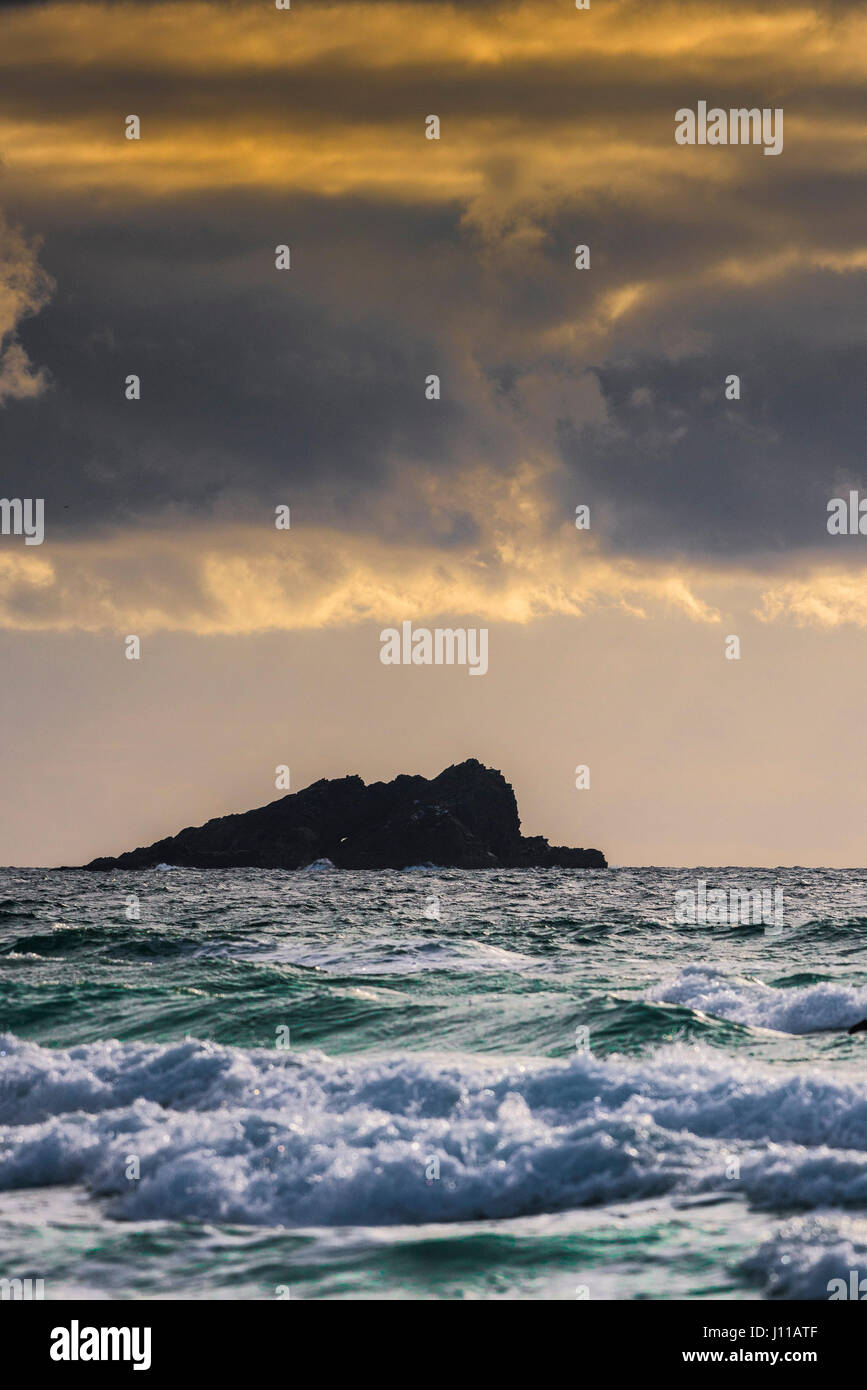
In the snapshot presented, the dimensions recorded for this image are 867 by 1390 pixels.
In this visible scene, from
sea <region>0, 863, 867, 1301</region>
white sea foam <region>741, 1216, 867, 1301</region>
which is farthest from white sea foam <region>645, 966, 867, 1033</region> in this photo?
white sea foam <region>741, 1216, 867, 1301</region>

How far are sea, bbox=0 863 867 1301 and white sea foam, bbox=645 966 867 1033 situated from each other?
0.10 meters

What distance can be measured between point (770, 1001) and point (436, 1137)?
39.0 ft

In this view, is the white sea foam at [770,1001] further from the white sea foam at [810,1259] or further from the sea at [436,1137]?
the white sea foam at [810,1259]

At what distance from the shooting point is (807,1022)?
2166 cm

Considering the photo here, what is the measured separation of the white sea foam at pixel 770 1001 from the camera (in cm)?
2180

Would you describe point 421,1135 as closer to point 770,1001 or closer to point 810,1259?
point 810,1259

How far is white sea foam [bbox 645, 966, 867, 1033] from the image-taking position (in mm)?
21797

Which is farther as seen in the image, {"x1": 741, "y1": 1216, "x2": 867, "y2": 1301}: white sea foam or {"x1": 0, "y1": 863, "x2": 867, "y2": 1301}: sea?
{"x1": 0, "y1": 863, "x2": 867, "y2": 1301}: sea

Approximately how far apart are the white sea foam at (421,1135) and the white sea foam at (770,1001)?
4674mm

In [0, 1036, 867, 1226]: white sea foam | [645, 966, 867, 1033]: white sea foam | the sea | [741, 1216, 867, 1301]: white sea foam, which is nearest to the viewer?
[741, 1216, 867, 1301]: white sea foam

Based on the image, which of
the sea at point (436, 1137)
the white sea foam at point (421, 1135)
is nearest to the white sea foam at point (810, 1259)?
the sea at point (436, 1137)

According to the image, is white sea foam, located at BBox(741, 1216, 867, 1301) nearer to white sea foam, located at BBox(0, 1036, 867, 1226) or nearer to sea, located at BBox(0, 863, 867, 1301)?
sea, located at BBox(0, 863, 867, 1301)
